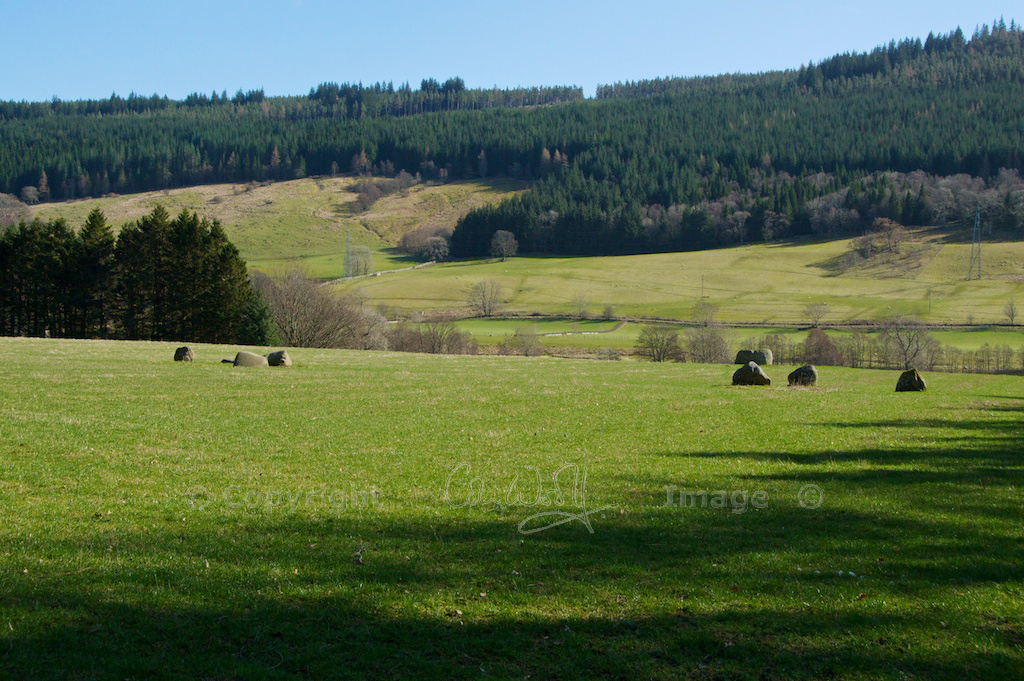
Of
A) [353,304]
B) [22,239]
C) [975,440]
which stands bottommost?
[975,440]

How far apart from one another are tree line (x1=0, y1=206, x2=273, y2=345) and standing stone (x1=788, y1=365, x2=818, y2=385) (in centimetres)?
5162

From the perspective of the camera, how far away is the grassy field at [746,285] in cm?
12419

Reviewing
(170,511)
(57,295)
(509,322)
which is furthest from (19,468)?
(509,322)

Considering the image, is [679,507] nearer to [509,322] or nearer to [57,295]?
[57,295]

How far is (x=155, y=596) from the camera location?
8.80 m

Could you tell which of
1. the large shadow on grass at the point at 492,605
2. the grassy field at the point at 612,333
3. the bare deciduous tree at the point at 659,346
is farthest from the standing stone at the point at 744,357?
the large shadow on grass at the point at 492,605

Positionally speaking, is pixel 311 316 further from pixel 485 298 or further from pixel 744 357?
pixel 485 298

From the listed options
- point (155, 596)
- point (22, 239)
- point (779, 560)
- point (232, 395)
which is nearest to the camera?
point (155, 596)

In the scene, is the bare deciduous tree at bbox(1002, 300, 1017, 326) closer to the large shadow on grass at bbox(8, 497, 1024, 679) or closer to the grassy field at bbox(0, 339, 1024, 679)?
the grassy field at bbox(0, 339, 1024, 679)

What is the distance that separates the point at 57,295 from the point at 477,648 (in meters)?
80.5

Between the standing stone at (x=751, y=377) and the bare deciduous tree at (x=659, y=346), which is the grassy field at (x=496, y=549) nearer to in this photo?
A: the standing stone at (x=751, y=377)

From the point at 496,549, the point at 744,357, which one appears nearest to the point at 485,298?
the point at 744,357

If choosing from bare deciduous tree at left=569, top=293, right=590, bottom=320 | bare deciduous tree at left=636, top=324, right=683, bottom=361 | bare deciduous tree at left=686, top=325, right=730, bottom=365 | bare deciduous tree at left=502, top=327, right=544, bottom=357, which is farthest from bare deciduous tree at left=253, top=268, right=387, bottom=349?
bare deciduous tree at left=569, top=293, right=590, bottom=320

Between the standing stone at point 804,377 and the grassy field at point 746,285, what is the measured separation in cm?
8091
